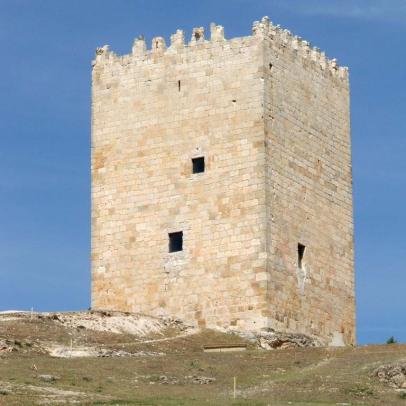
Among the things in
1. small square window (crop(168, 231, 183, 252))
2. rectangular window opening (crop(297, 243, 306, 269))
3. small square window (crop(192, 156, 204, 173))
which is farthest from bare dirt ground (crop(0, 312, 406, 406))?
small square window (crop(192, 156, 204, 173))

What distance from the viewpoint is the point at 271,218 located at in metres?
47.3

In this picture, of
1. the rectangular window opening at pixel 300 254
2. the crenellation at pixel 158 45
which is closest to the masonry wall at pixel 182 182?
the crenellation at pixel 158 45

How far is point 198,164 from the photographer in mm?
48812

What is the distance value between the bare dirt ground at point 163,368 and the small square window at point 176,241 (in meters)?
2.25

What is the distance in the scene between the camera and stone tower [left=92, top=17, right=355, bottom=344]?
156 feet

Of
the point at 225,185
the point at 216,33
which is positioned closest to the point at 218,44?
the point at 216,33

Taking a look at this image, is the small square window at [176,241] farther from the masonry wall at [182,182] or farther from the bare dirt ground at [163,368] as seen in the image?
the bare dirt ground at [163,368]

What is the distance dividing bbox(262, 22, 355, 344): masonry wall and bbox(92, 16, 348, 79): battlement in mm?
52

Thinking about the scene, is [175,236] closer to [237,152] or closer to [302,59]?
[237,152]

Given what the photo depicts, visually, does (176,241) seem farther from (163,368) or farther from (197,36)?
(163,368)

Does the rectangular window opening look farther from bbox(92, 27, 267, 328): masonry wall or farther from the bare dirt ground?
the bare dirt ground

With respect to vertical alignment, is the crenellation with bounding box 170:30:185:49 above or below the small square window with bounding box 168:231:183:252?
above

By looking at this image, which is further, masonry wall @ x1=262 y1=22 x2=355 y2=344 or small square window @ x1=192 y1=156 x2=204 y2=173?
small square window @ x1=192 y1=156 x2=204 y2=173

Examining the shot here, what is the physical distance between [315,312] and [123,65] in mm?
9052
